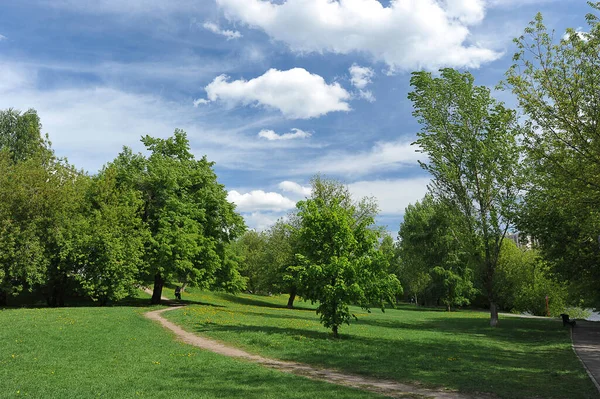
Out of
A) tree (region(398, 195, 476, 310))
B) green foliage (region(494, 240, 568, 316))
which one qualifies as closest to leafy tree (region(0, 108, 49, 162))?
tree (region(398, 195, 476, 310))

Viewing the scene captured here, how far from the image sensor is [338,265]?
→ 18406mm

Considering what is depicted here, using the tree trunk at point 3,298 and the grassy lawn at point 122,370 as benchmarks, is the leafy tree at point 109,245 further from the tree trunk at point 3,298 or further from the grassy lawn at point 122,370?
the grassy lawn at point 122,370

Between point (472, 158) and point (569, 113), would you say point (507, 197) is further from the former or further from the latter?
point (569, 113)

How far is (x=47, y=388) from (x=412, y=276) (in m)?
62.0

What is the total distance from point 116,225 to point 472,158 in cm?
2628

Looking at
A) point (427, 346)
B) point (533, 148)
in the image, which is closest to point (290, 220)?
point (427, 346)

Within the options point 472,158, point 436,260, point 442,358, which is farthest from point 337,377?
point 436,260

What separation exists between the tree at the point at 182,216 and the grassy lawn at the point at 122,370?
14212mm

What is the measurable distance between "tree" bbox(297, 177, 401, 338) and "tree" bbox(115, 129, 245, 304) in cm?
1511

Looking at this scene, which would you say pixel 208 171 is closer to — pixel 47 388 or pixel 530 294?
pixel 47 388

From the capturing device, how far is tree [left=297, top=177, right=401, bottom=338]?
1853 cm

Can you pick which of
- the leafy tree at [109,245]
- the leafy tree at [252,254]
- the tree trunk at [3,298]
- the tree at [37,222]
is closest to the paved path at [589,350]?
the leafy tree at [109,245]

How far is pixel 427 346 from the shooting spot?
18219mm

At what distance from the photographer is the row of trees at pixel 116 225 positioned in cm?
2948
